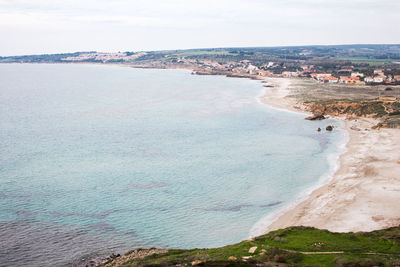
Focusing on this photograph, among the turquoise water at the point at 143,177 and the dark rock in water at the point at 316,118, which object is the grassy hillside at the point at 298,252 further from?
the dark rock in water at the point at 316,118

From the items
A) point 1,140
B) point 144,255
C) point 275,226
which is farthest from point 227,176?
point 1,140

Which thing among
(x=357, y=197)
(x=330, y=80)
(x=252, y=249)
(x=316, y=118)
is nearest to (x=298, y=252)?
(x=252, y=249)

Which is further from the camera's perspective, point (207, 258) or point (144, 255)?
point (144, 255)

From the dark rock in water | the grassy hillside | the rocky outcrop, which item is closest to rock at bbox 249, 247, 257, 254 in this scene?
the grassy hillside

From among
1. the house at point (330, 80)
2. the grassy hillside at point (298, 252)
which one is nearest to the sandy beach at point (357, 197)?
the grassy hillside at point (298, 252)

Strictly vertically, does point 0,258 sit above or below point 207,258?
below

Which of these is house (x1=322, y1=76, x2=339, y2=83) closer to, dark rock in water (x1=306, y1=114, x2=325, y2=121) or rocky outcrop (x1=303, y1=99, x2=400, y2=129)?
rocky outcrop (x1=303, y1=99, x2=400, y2=129)

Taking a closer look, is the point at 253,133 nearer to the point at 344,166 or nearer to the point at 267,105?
the point at 344,166
